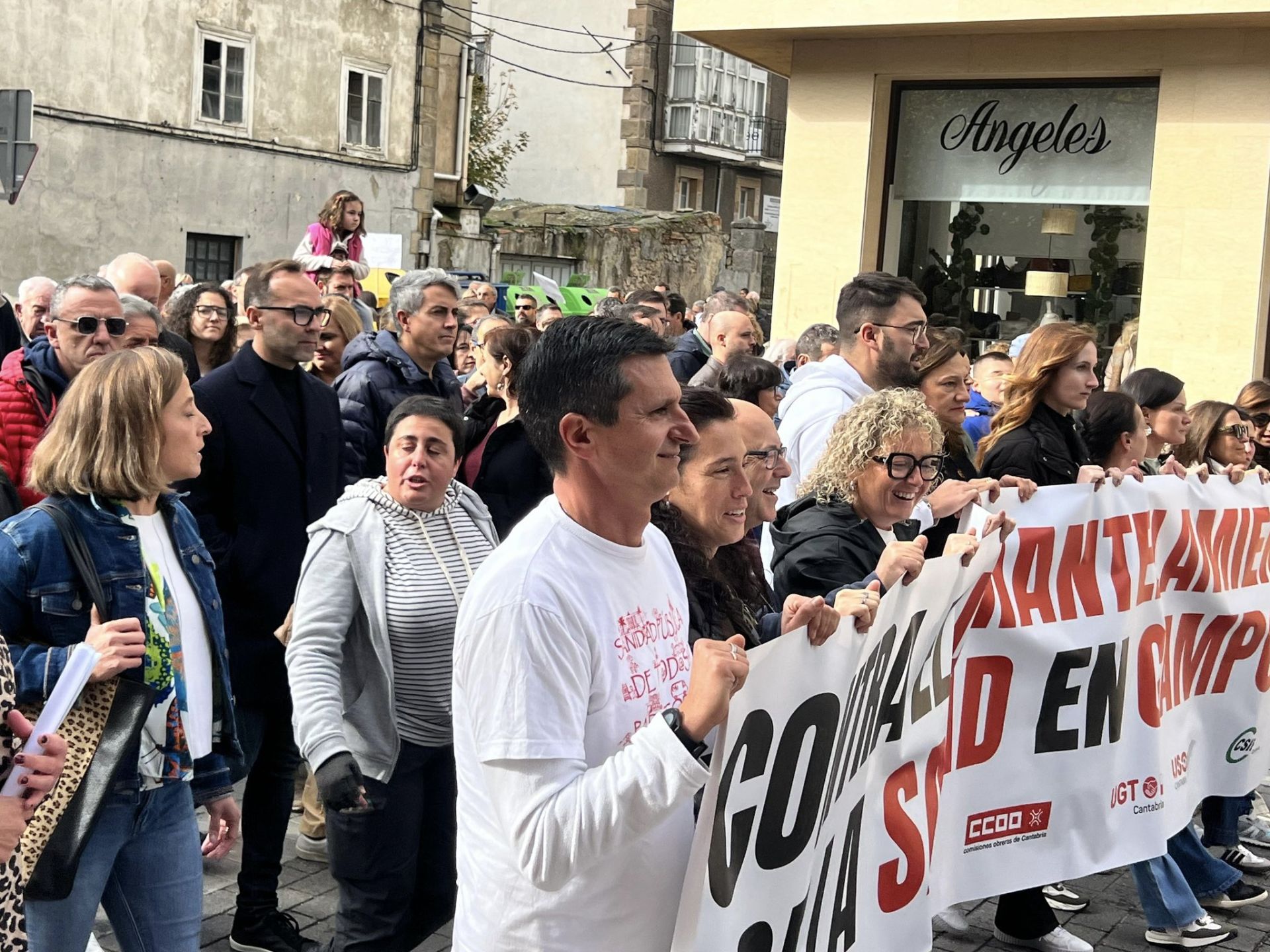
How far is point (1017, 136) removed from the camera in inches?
504

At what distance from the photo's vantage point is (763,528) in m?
5.34

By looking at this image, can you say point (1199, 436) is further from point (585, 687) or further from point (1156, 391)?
point (585, 687)

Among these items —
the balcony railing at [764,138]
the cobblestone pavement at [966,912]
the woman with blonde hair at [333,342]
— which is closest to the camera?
the cobblestone pavement at [966,912]

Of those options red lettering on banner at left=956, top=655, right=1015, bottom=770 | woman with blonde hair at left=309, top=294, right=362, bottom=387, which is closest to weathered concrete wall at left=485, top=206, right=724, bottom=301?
woman with blonde hair at left=309, top=294, right=362, bottom=387

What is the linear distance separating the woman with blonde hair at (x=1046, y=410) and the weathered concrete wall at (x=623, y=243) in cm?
2882

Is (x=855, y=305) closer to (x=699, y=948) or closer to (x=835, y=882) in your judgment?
(x=835, y=882)

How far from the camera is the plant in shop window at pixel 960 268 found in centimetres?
1308

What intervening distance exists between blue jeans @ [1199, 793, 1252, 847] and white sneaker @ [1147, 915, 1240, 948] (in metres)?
0.79

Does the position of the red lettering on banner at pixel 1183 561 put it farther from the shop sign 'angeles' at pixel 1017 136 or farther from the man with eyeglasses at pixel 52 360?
the shop sign 'angeles' at pixel 1017 136

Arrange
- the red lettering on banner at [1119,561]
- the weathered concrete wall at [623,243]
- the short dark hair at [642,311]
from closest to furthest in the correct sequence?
the red lettering on banner at [1119,561] → the short dark hair at [642,311] → the weathered concrete wall at [623,243]

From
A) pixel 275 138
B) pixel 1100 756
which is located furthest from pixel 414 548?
pixel 275 138

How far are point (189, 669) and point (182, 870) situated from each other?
1.60 ft

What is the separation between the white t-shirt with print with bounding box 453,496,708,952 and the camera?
244cm

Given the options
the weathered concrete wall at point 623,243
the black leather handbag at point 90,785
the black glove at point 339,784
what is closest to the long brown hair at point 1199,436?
the black glove at point 339,784
